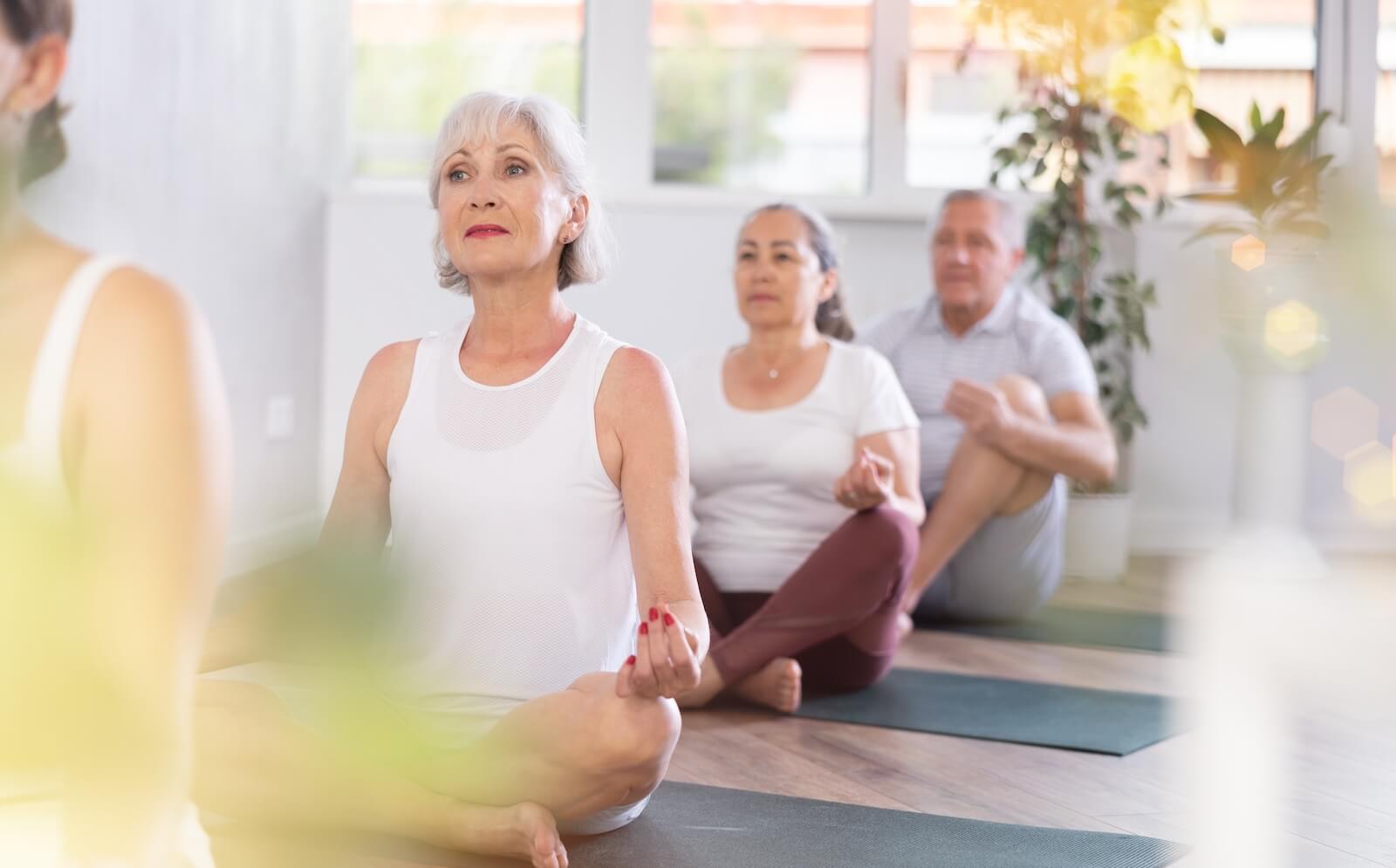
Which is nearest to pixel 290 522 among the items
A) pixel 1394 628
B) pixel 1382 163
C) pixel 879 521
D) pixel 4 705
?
pixel 4 705

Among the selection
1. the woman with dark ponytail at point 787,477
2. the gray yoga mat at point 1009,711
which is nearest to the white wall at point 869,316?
the woman with dark ponytail at point 787,477

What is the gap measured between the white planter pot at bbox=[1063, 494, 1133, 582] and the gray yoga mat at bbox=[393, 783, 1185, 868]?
1.94 meters

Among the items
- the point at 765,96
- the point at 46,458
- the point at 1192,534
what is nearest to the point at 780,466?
the point at 46,458

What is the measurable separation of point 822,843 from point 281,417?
2.26 metres

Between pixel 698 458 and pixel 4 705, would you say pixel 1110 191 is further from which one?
pixel 4 705

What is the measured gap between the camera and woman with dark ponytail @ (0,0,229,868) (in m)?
0.25

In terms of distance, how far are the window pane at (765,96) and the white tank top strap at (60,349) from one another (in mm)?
3568

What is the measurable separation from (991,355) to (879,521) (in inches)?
38.6

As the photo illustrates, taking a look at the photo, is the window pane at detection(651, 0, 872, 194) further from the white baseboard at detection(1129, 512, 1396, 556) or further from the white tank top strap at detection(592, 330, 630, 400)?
the white tank top strap at detection(592, 330, 630, 400)

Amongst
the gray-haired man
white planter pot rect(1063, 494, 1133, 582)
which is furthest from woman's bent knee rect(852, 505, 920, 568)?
white planter pot rect(1063, 494, 1133, 582)

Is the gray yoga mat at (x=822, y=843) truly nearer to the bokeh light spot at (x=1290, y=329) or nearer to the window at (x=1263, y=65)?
the bokeh light spot at (x=1290, y=329)

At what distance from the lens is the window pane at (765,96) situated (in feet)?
12.7

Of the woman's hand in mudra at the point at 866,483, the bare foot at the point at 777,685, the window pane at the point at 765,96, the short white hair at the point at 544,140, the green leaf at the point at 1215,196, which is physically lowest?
the bare foot at the point at 777,685

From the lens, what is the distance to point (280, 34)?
3201mm
